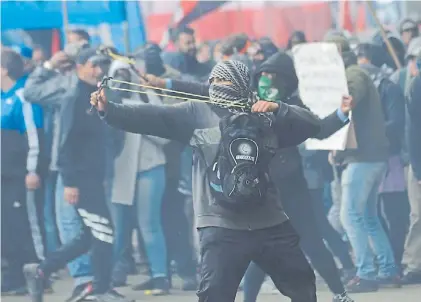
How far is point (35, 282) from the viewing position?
9.79 metres

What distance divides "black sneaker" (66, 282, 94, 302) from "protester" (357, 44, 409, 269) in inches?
93.0

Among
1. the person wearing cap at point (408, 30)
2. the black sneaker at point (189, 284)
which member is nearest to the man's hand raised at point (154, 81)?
the black sneaker at point (189, 284)

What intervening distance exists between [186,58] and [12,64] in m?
1.47

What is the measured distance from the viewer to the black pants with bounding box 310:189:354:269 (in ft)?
33.5

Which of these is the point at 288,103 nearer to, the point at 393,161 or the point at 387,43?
the point at 393,161

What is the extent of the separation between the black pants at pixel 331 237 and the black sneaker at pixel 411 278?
45 centimetres

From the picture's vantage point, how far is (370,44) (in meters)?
10.6

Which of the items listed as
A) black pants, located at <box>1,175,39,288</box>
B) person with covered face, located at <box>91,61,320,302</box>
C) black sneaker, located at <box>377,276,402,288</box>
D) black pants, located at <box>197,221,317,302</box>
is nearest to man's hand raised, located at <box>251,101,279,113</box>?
person with covered face, located at <box>91,61,320,302</box>

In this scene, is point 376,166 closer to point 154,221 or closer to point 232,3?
point 154,221

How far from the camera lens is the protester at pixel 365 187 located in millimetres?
9992

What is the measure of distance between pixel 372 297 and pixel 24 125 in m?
3.08

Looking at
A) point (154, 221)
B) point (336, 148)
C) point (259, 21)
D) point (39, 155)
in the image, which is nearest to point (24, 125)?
point (39, 155)

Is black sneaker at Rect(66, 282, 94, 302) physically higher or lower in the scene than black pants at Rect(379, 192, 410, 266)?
lower

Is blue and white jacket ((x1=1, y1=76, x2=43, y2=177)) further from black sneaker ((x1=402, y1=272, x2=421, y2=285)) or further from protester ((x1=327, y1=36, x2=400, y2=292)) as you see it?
black sneaker ((x1=402, y1=272, x2=421, y2=285))
